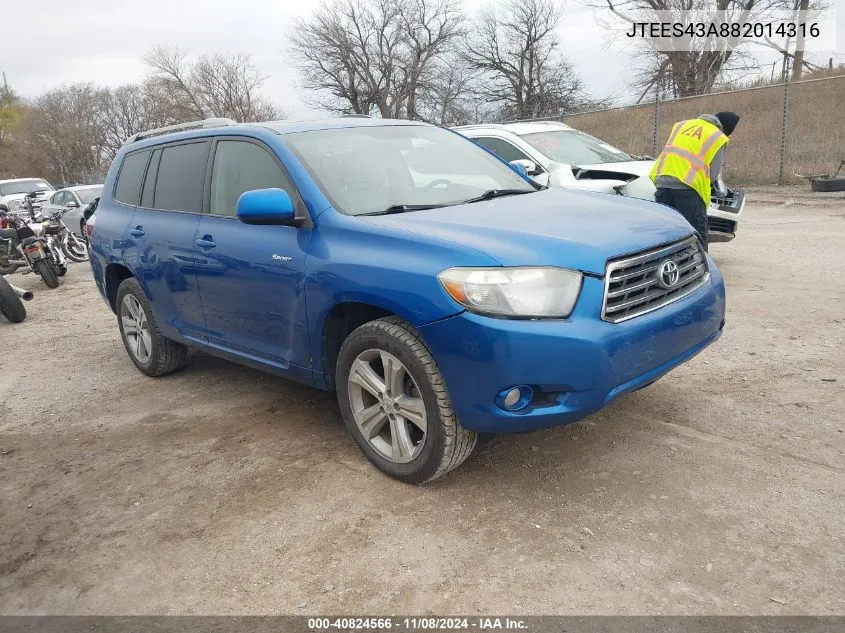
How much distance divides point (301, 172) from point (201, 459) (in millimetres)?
1687

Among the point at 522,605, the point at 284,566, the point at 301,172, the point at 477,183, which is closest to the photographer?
the point at 522,605

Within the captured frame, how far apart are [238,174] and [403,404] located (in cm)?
189

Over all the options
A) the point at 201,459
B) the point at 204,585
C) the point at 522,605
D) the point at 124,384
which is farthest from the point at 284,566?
the point at 124,384

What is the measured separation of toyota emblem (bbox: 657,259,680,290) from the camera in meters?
3.15

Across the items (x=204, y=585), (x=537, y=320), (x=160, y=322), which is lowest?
(x=204, y=585)

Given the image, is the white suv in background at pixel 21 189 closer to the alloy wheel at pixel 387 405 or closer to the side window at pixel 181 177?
the side window at pixel 181 177

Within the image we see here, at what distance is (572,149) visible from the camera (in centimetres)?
880

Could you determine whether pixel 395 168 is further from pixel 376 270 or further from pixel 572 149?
pixel 572 149

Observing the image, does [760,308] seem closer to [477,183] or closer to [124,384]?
[477,183]

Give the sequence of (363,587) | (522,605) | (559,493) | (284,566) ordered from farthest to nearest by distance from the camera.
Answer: (559,493)
(284,566)
(363,587)
(522,605)

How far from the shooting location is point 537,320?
280cm

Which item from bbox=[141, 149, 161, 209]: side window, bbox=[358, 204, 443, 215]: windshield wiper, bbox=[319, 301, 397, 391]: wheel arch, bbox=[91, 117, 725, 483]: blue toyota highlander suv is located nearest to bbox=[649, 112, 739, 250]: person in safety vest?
bbox=[91, 117, 725, 483]: blue toyota highlander suv

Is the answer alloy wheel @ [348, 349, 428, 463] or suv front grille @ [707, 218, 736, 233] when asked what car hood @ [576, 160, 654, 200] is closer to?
suv front grille @ [707, 218, 736, 233]

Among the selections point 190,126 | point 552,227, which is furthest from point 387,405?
point 190,126
